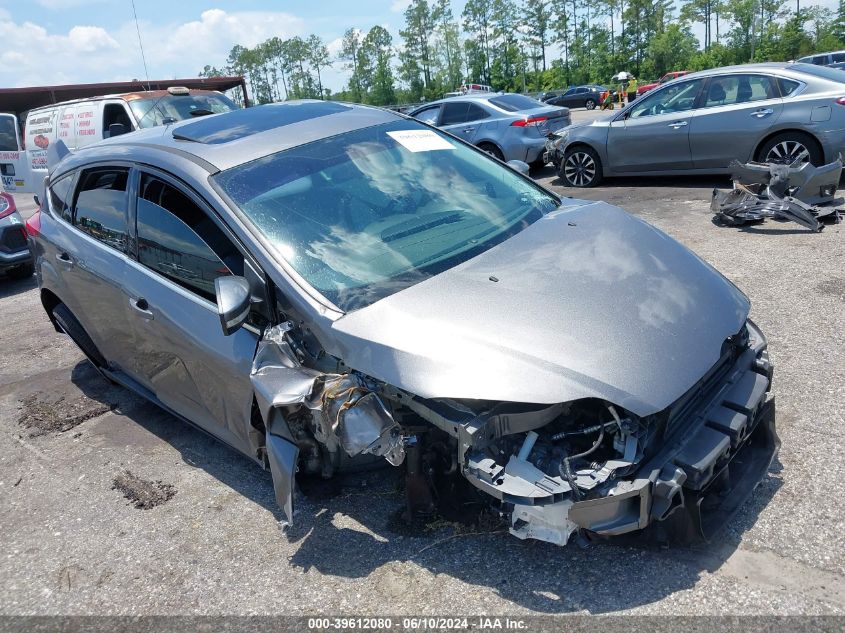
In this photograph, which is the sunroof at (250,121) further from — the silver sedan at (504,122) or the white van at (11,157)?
the white van at (11,157)

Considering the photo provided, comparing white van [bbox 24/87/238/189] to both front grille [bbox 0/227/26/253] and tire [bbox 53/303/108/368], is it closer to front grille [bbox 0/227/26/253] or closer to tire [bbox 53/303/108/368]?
front grille [bbox 0/227/26/253]

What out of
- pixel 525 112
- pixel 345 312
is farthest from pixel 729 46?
pixel 345 312

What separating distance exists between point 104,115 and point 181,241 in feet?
25.6

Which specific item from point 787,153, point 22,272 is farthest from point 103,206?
point 787,153

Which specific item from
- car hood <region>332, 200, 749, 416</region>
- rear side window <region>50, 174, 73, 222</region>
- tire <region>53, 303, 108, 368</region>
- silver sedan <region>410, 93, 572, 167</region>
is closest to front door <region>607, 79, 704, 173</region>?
silver sedan <region>410, 93, 572, 167</region>

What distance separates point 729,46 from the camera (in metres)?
55.4

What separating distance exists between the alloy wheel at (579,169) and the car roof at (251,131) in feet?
20.4

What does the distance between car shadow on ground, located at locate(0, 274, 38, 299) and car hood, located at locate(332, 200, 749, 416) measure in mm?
6913

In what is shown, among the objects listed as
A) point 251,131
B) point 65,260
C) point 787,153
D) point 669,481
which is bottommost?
point 669,481

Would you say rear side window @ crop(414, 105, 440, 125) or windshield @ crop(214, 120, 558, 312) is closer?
windshield @ crop(214, 120, 558, 312)

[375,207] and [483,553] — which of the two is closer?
[483,553]

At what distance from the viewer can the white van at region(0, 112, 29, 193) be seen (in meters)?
12.5

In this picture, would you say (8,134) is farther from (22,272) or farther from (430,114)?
(430,114)

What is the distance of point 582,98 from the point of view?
1543 inches
